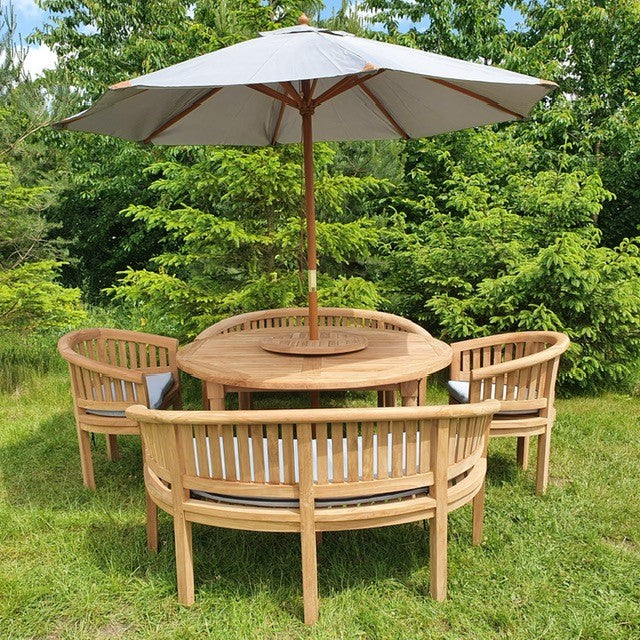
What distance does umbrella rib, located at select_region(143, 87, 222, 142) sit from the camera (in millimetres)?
3455

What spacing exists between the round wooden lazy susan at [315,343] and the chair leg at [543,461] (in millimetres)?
1186

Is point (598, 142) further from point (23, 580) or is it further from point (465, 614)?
point (23, 580)

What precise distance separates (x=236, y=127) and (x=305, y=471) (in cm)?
279

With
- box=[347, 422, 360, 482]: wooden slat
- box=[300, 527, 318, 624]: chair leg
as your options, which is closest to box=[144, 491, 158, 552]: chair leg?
box=[300, 527, 318, 624]: chair leg

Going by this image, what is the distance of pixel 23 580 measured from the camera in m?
2.61

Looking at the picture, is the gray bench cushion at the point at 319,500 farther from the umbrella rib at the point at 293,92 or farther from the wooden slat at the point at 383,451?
the umbrella rib at the point at 293,92

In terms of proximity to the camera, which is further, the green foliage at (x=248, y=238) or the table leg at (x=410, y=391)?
the green foliage at (x=248, y=238)

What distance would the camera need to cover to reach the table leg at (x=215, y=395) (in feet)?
9.77

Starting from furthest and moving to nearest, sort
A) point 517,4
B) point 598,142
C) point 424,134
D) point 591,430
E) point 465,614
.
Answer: point 517,4 → point 598,142 → point 591,430 → point 424,134 → point 465,614

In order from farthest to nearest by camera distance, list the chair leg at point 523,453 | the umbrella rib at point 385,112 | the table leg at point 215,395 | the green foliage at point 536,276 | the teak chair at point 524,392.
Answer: the green foliage at point 536,276
the chair leg at point 523,453
the umbrella rib at point 385,112
the teak chair at point 524,392
the table leg at point 215,395

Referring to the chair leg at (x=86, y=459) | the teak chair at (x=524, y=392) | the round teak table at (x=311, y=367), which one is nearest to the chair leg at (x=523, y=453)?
the teak chair at (x=524, y=392)

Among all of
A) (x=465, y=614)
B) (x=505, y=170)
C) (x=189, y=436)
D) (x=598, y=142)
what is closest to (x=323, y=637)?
(x=465, y=614)

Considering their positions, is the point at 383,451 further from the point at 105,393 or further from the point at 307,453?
the point at 105,393

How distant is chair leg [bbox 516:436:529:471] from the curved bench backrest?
1.56 m
